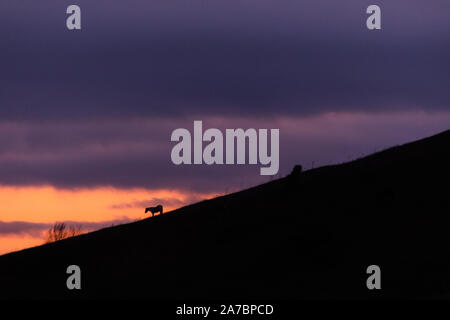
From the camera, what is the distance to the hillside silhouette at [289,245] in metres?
40.2

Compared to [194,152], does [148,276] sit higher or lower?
lower

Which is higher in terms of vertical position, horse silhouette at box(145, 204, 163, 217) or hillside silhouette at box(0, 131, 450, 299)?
horse silhouette at box(145, 204, 163, 217)

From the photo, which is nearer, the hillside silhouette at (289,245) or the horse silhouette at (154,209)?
the hillside silhouette at (289,245)

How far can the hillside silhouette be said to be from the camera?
132 feet

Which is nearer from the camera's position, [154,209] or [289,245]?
[289,245]

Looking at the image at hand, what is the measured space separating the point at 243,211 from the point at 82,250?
811 cm

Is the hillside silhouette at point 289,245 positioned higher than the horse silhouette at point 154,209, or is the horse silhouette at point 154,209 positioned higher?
the horse silhouette at point 154,209

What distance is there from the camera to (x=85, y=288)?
42.9 metres

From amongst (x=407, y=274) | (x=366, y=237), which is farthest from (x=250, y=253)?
(x=407, y=274)

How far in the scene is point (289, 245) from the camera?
44.7 metres

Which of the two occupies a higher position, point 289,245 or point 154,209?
point 154,209
